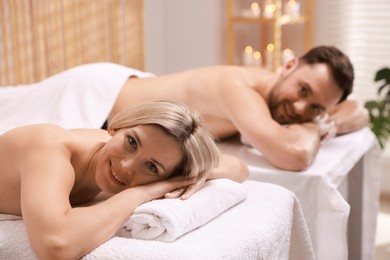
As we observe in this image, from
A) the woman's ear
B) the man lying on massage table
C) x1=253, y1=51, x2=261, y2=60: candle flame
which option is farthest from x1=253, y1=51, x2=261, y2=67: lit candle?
the woman's ear

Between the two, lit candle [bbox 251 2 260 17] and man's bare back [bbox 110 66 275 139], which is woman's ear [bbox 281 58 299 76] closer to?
man's bare back [bbox 110 66 275 139]

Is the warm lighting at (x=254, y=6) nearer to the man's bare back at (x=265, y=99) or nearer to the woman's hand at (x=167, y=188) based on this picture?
the man's bare back at (x=265, y=99)

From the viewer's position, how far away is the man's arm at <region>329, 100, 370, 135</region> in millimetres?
2490

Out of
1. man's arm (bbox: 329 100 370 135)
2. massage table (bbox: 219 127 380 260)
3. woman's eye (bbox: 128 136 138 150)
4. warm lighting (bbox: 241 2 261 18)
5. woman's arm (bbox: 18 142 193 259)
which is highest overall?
warm lighting (bbox: 241 2 261 18)

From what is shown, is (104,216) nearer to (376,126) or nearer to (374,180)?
(374,180)

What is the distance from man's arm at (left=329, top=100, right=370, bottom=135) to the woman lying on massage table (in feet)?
3.92

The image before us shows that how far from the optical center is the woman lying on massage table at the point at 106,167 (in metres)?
1.19

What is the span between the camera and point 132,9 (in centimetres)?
385

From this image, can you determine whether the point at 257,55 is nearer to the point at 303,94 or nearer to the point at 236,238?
the point at 303,94

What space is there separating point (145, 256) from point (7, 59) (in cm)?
208

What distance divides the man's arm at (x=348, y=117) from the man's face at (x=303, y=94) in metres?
0.26

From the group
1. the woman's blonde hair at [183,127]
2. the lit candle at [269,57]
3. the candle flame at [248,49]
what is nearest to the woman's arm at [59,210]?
the woman's blonde hair at [183,127]

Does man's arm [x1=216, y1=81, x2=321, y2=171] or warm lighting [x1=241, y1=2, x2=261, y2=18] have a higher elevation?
warm lighting [x1=241, y1=2, x2=261, y2=18]

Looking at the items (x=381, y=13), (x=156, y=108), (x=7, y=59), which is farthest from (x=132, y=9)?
(x=156, y=108)
